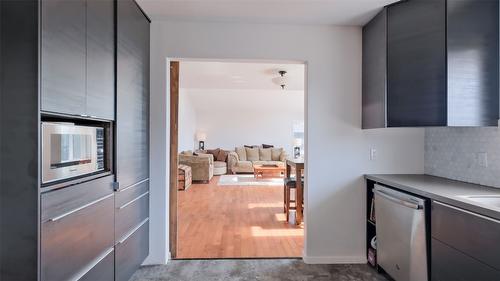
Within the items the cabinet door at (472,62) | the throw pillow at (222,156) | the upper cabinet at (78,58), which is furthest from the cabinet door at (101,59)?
the throw pillow at (222,156)

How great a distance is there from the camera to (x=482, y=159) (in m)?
2.18

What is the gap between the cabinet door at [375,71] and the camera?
2.42 m

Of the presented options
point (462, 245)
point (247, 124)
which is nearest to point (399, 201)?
point (462, 245)

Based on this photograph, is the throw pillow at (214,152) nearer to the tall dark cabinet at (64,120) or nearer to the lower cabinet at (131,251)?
the lower cabinet at (131,251)

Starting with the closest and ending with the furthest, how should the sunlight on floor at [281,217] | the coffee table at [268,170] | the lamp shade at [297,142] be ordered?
the sunlight on floor at [281,217]
the coffee table at [268,170]
the lamp shade at [297,142]

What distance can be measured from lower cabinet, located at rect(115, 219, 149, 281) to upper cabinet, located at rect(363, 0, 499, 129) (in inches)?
90.8

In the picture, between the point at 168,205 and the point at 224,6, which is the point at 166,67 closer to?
the point at 224,6

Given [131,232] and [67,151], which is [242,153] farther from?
[67,151]

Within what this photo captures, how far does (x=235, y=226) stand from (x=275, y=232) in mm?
602

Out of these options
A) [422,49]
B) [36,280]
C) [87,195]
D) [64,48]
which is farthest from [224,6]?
[36,280]

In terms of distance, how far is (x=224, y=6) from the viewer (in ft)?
7.79

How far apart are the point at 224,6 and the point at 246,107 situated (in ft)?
26.3

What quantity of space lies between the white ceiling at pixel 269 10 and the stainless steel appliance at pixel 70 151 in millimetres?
1243

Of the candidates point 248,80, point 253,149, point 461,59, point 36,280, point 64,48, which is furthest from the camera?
point 253,149
